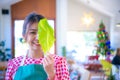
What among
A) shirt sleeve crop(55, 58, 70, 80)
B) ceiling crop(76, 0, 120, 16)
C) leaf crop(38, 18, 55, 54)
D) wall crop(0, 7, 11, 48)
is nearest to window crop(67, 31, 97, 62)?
ceiling crop(76, 0, 120, 16)

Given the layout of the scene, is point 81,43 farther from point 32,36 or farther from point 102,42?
point 32,36

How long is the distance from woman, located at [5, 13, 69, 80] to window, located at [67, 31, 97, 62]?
6.98m

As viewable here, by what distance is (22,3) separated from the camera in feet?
21.9

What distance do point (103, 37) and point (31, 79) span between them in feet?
24.0

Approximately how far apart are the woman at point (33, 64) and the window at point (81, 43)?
6.98 meters

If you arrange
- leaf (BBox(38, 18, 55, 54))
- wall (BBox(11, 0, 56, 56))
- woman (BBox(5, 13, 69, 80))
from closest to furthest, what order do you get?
1. leaf (BBox(38, 18, 55, 54))
2. woman (BBox(5, 13, 69, 80))
3. wall (BBox(11, 0, 56, 56))

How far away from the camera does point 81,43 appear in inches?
324

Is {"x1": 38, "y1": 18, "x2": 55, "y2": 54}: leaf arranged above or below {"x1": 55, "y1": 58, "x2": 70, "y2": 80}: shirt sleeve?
above

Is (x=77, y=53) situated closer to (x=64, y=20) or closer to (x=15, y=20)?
(x=64, y=20)

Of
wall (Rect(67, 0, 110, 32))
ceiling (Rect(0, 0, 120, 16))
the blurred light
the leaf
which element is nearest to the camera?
the leaf

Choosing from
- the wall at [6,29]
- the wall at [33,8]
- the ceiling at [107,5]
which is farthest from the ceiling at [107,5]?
the wall at [6,29]

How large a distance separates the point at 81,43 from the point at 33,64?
24.6 feet

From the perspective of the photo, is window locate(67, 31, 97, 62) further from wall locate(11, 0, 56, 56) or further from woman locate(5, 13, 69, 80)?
woman locate(5, 13, 69, 80)

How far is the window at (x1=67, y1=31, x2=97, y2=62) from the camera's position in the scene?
316 inches
